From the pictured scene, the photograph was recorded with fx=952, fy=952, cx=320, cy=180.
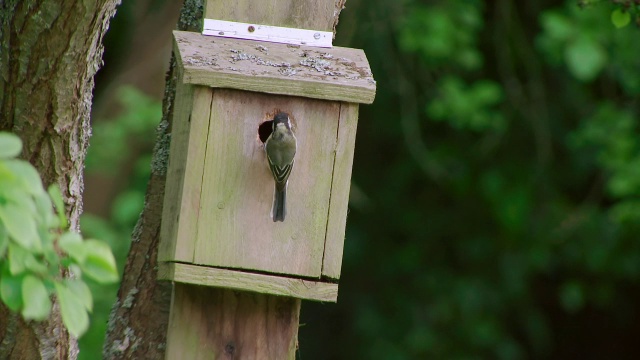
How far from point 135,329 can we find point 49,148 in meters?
0.52

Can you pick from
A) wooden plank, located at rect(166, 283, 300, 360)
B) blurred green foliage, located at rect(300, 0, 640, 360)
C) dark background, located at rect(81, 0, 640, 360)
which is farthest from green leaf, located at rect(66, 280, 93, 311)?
blurred green foliage, located at rect(300, 0, 640, 360)

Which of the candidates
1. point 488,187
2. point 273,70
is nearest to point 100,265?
point 273,70

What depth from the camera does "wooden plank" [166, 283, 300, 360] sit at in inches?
82.5

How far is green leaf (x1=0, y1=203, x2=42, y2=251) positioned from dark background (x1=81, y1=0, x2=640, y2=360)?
3406 millimetres

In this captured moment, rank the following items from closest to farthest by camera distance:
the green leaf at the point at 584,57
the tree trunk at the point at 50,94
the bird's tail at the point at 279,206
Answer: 1. the tree trunk at the point at 50,94
2. the bird's tail at the point at 279,206
3. the green leaf at the point at 584,57

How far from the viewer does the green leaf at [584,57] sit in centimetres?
439

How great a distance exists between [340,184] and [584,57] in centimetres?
267

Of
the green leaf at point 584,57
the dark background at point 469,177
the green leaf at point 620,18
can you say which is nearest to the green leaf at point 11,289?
the green leaf at point 620,18

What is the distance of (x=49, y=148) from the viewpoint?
203cm

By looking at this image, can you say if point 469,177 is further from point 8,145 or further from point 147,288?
point 8,145

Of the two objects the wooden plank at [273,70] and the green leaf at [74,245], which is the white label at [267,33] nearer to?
the wooden plank at [273,70]

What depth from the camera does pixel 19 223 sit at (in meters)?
1.03

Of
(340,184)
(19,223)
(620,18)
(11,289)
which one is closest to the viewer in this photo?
(19,223)

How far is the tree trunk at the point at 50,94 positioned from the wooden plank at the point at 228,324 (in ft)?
0.85
